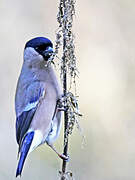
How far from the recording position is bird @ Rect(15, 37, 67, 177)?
3.96 metres

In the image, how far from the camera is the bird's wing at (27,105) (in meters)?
4.02

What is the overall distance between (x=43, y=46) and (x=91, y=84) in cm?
219

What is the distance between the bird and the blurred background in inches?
65.3

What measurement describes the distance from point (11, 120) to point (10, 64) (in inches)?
24.4

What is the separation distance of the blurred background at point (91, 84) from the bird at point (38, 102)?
5.44 ft

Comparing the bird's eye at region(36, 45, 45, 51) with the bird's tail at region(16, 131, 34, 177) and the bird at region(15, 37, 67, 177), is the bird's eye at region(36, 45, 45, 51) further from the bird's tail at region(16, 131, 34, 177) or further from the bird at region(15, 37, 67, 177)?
the bird's tail at region(16, 131, 34, 177)

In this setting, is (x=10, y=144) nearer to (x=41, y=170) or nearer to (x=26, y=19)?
(x=41, y=170)

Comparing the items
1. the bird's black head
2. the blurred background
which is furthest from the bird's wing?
the blurred background

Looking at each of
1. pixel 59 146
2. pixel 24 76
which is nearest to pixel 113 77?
pixel 59 146

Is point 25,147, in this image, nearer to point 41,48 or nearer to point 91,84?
point 41,48

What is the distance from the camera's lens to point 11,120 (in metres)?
6.00

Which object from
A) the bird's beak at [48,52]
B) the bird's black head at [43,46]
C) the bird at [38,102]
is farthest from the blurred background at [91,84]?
the bird's beak at [48,52]

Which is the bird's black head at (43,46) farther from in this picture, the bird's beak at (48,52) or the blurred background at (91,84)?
the blurred background at (91,84)

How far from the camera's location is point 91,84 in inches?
242
